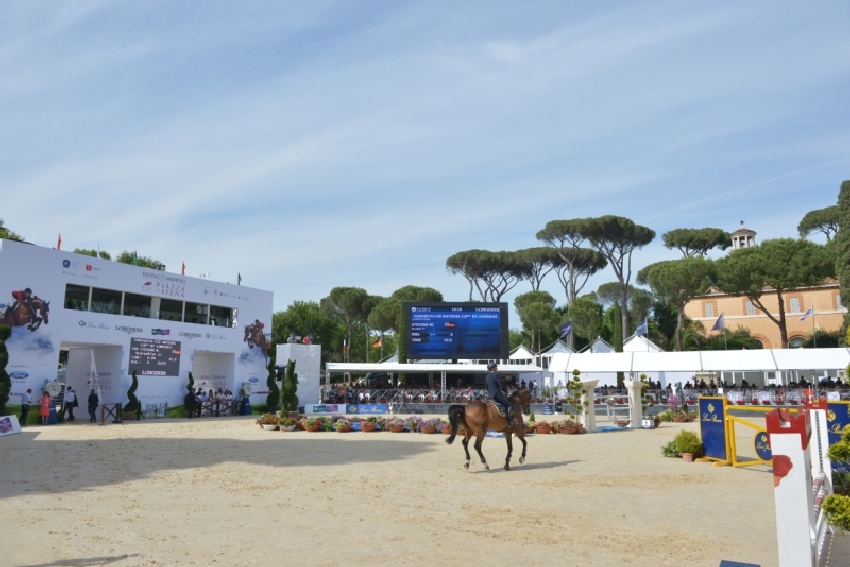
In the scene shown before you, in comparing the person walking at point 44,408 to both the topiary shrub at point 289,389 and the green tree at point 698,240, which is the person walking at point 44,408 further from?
the green tree at point 698,240

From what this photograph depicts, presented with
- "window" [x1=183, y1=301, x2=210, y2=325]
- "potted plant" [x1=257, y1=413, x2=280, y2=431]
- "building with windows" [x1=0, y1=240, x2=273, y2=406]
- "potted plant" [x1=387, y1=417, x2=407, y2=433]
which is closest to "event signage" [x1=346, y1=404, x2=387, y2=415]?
"building with windows" [x1=0, y1=240, x2=273, y2=406]

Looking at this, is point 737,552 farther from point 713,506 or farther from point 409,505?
point 409,505

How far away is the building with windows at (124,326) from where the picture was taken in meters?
24.3

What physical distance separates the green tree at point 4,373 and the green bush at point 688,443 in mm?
22369

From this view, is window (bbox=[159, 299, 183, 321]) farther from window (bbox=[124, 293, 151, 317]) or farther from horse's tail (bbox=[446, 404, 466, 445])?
horse's tail (bbox=[446, 404, 466, 445])

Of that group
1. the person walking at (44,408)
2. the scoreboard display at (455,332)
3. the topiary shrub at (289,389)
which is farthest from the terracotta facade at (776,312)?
the person walking at (44,408)

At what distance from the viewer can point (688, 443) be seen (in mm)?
14297

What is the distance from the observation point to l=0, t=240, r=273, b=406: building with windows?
2431 cm

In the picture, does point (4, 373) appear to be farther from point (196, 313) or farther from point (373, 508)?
point (373, 508)

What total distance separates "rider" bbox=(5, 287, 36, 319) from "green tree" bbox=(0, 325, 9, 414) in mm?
869

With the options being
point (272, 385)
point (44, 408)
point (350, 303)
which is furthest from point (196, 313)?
Result: point (350, 303)

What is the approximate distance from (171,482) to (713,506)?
29.3 feet

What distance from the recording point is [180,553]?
6.69 meters

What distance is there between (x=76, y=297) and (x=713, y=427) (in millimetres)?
24464
